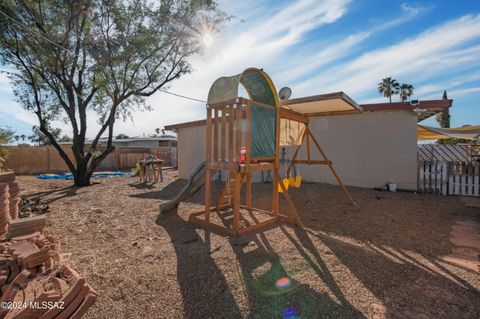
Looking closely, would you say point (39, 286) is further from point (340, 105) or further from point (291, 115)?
point (340, 105)

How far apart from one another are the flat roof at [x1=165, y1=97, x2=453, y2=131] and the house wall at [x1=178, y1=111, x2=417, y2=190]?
32 centimetres

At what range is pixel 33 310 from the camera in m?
1.97

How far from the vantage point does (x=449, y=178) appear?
7910mm

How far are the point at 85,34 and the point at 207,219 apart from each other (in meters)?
9.88

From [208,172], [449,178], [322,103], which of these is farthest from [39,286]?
[449,178]

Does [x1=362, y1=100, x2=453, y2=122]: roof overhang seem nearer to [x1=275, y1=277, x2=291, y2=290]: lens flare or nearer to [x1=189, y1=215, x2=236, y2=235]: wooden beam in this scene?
[x1=189, y1=215, x2=236, y2=235]: wooden beam

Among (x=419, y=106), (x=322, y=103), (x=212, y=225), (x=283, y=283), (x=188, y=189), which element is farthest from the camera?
(x=419, y=106)

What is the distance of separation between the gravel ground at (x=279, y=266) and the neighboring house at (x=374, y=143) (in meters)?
2.80

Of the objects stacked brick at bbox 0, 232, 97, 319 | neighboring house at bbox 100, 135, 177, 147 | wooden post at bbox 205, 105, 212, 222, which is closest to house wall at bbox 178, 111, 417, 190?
wooden post at bbox 205, 105, 212, 222

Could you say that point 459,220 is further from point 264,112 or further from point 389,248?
point 264,112

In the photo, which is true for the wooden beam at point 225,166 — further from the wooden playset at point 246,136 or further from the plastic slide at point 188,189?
the plastic slide at point 188,189

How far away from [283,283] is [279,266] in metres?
0.42

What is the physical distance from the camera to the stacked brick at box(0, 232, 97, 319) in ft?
6.59

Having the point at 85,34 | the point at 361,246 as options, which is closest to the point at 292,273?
the point at 361,246
